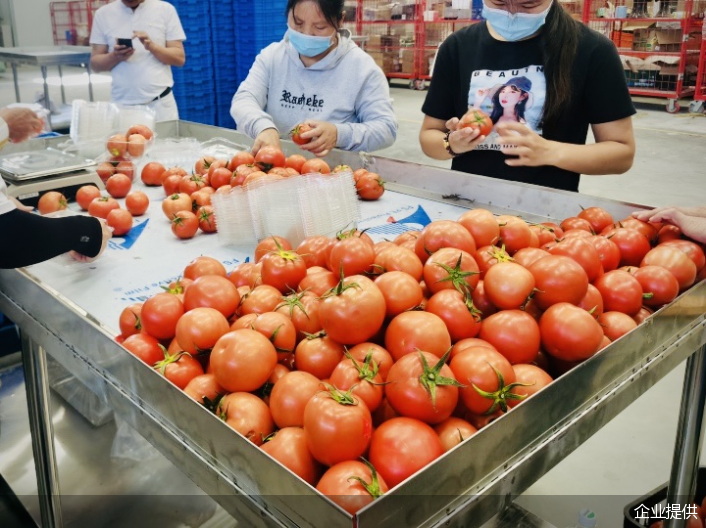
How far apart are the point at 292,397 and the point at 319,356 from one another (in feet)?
0.44

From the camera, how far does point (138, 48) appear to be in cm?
471

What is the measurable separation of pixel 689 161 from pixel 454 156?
6.57 m

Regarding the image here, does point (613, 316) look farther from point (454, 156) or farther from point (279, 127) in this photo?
point (279, 127)

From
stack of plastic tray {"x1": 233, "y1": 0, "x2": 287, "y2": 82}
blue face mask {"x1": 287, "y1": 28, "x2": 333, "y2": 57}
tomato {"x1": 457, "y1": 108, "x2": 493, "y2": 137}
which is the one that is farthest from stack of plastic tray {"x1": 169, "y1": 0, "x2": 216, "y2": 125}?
tomato {"x1": 457, "y1": 108, "x2": 493, "y2": 137}

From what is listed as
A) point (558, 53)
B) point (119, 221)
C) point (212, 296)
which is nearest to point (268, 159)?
point (119, 221)

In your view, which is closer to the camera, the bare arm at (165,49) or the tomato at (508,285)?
the tomato at (508,285)

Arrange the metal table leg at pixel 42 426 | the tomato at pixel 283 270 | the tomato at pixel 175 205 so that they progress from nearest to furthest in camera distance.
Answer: the tomato at pixel 283 270 < the metal table leg at pixel 42 426 < the tomato at pixel 175 205

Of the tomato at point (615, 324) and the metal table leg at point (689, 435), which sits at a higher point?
the tomato at point (615, 324)

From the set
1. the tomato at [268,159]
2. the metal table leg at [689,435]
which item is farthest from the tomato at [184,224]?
the metal table leg at [689,435]

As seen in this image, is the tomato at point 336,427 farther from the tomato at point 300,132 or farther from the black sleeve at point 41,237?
the tomato at point 300,132

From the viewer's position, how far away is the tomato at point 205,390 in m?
1.17

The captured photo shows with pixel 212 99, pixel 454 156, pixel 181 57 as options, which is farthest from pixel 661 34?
pixel 454 156

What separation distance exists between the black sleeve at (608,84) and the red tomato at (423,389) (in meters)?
1.64

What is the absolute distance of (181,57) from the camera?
4.90 m
